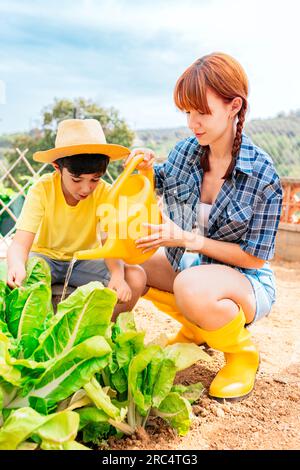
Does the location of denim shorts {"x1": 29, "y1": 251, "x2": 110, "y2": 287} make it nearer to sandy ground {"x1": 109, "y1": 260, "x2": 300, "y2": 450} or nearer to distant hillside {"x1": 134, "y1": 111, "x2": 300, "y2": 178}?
sandy ground {"x1": 109, "y1": 260, "x2": 300, "y2": 450}

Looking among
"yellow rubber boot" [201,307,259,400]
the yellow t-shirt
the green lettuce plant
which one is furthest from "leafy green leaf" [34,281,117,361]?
the yellow t-shirt

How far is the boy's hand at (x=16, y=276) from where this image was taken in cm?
195

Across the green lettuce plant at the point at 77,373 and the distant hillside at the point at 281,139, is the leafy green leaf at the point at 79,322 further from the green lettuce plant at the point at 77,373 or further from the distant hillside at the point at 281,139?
the distant hillside at the point at 281,139

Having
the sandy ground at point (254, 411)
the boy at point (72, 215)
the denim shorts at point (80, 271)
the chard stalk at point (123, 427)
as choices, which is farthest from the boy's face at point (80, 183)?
the chard stalk at point (123, 427)

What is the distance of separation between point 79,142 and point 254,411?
1181mm

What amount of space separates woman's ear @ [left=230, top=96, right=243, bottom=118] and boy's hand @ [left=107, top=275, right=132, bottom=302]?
74 cm

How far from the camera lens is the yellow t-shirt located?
7.38 feet

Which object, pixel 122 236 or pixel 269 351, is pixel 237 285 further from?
pixel 269 351

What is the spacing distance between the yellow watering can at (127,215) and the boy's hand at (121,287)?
0.27ft

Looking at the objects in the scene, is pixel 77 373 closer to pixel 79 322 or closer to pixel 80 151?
pixel 79 322

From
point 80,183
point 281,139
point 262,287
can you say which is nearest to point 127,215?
point 80,183

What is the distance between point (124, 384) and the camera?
1623 millimetres

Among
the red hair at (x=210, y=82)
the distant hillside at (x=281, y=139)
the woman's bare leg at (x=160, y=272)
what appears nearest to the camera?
the red hair at (x=210, y=82)
